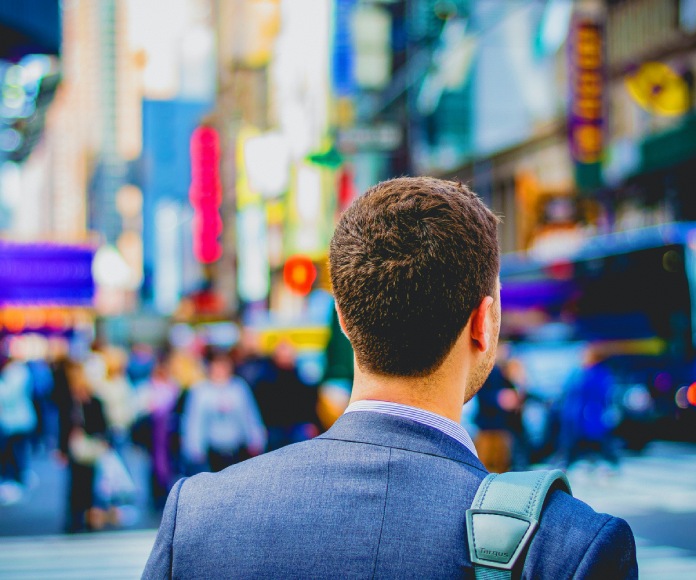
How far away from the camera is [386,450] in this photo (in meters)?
1.63

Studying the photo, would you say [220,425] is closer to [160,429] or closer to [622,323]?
[160,429]

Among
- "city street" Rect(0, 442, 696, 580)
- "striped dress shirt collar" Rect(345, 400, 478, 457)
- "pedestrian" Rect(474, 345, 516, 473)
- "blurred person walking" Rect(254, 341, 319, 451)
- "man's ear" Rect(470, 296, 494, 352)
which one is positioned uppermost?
"man's ear" Rect(470, 296, 494, 352)

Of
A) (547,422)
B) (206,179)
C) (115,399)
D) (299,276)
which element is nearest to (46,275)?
(299,276)

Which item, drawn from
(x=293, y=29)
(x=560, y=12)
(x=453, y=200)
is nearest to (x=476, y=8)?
(x=560, y=12)

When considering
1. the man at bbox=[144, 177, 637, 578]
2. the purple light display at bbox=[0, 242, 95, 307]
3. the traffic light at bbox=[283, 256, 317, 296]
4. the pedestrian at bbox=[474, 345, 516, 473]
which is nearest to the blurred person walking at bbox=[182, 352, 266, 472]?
the pedestrian at bbox=[474, 345, 516, 473]

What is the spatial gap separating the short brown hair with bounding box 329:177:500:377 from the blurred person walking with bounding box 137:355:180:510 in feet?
36.6

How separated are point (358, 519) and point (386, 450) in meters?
0.13

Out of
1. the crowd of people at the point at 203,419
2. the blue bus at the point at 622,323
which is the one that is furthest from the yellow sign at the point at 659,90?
the crowd of people at the point at 203,419

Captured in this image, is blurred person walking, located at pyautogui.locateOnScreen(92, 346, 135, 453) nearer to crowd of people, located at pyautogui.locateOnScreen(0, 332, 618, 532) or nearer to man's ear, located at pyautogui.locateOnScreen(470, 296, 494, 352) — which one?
crowd of people, located at pyautogui.locateOnScreen(0, 332, 618, 532)

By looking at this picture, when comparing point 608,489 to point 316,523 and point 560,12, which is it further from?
point 560,12

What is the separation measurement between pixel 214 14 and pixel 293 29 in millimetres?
46017

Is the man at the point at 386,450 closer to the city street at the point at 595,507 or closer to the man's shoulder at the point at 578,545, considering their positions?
the man's shoulder at the point at 578,545

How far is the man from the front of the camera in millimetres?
1546

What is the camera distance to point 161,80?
149875mm
